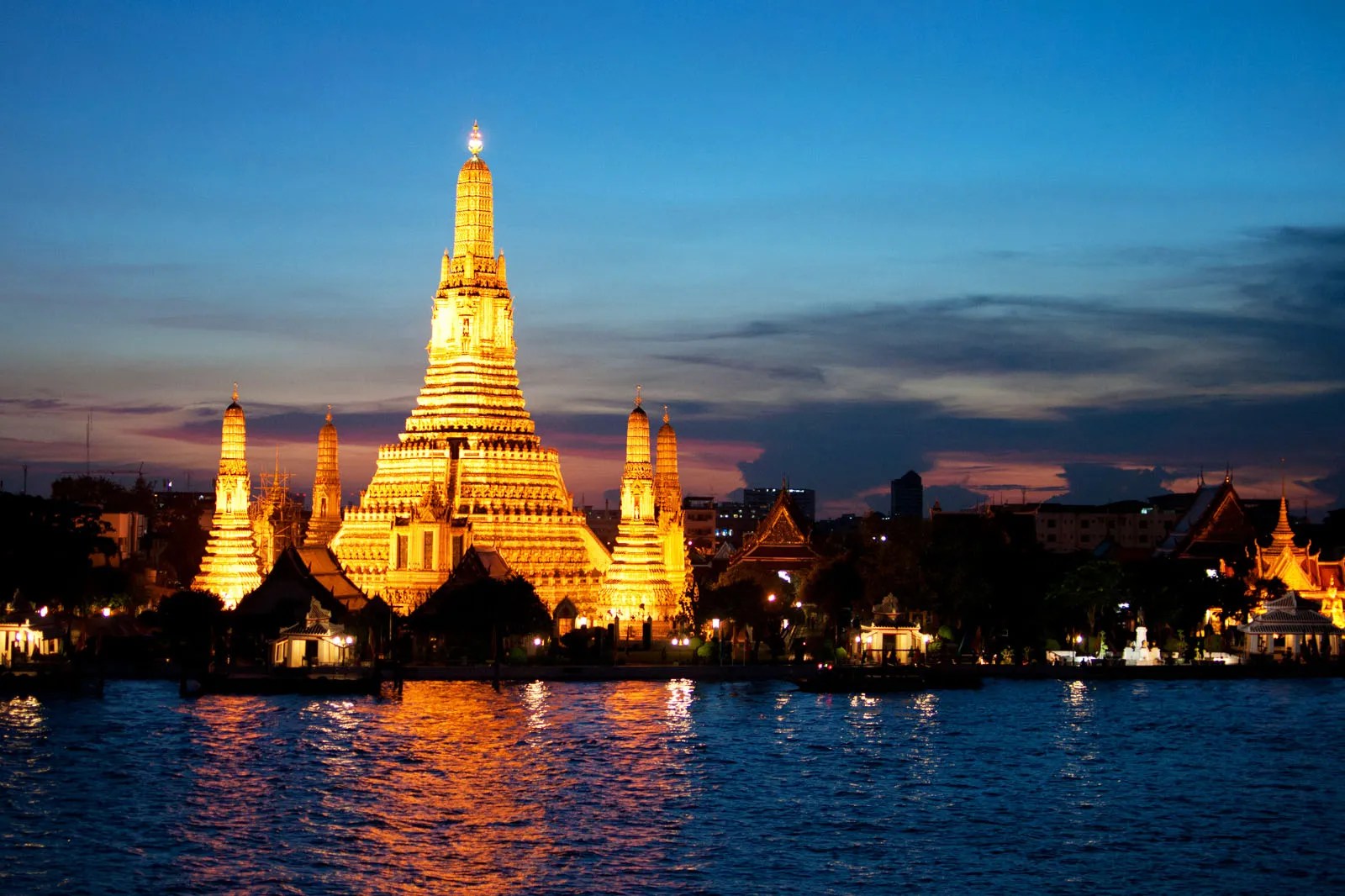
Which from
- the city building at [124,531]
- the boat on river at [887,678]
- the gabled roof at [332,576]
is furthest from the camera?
the city building at [124,531]

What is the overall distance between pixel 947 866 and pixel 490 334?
162ft

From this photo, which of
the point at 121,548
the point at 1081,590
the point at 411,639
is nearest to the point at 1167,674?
the point at 1081,590

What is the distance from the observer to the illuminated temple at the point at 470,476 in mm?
84875

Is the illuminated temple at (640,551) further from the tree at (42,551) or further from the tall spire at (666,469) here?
the tree at (42,551)

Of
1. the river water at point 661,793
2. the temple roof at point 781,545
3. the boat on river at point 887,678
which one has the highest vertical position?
the temple roof at point 781,545

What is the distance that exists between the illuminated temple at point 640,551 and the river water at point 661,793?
11.4m

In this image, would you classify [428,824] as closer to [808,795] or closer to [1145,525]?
[808,795]

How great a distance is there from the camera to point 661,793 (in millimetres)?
52656

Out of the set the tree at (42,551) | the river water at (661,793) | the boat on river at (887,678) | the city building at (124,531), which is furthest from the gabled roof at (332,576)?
the city building at (124,531)

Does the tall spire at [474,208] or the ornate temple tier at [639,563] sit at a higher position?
the tall spire at [474,208]

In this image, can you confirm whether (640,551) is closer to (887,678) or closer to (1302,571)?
(887,678)

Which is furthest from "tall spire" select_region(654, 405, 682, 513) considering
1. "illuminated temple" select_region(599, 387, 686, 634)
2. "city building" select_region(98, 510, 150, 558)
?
"city building" select_region(98, 510, 150, 558)

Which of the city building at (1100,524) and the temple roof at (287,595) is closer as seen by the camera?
the temple roof at (287,595)

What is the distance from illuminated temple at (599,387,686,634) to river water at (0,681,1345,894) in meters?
11.4
